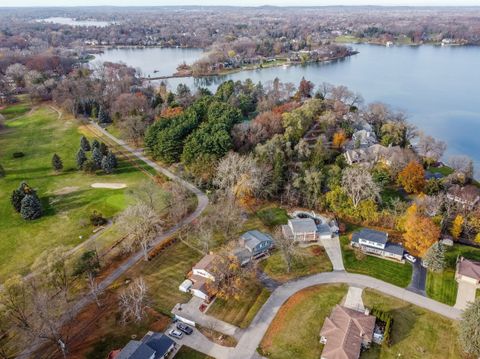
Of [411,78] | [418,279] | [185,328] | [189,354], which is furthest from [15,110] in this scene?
[411,78]

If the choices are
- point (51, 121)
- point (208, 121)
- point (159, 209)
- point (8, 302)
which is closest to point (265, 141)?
point (208, 121)

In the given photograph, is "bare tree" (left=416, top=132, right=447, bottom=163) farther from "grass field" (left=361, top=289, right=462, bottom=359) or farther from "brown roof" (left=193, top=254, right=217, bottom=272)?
"brown roof" (left=193, top=254, right=217, bottom=272)

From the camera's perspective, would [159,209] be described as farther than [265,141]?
No

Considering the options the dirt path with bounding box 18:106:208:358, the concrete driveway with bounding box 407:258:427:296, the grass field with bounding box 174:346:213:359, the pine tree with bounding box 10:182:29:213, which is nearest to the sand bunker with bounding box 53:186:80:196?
the pine tree with bounding box 10:182:29:213

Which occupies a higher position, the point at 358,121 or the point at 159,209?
the point at 358,121

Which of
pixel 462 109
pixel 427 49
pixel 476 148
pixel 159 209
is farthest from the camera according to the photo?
pixel 427 49

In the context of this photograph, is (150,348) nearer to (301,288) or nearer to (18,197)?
(301,288)

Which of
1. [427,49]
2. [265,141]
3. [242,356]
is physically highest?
[427,49]

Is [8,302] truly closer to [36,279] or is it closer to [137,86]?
[36,279]

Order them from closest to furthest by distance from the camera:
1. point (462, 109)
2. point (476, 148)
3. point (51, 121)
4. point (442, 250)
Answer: point (442, 250) < point (476, 148) < point (51, 121) < point (462, 109)
